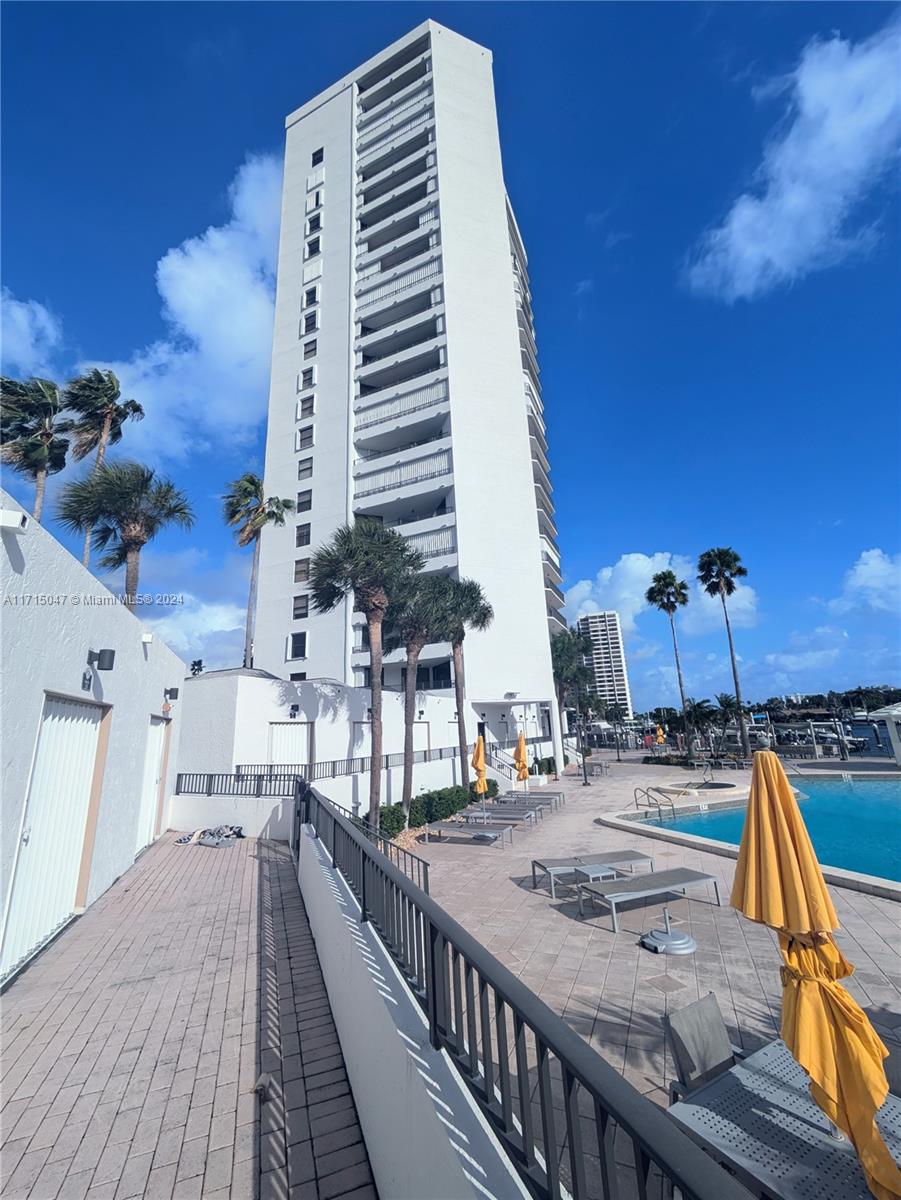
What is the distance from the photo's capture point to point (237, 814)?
1338cm

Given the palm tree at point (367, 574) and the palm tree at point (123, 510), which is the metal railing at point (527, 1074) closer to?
the palm tree at point (367, 574)

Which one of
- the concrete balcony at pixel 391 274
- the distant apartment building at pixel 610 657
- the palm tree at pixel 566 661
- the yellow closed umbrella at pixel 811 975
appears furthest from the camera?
the distant apartment building at pixel 610 657

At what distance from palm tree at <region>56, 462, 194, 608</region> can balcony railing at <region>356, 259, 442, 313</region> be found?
89.5 feet

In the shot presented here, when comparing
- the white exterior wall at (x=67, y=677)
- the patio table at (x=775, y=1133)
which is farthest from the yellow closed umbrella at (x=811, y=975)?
the white exterior wall at (x=67, y=677)

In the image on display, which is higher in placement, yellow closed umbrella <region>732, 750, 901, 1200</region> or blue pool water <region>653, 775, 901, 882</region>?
yellow closed umbrella <region>732, 750, 901, 1200</region>

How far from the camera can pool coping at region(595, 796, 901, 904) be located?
775 centimetres

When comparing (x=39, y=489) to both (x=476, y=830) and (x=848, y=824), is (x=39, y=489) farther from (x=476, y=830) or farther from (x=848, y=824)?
(x=848, y=824)

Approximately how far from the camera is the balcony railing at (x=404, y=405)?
33.2 metres

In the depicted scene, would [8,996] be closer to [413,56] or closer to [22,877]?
[22,877]

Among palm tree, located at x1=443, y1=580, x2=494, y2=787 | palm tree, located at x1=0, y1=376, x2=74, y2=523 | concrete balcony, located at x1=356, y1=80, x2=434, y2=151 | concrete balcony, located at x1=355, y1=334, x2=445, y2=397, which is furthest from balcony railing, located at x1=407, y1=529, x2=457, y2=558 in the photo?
concrete balcony, located at x1=356, y1=80, x2=434, y2=151

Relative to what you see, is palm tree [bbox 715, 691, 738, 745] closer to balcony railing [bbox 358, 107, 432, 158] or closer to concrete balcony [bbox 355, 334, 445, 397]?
concrete balcony [bbox 355, 334, 445, 397]

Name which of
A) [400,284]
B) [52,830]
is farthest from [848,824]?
[400,284]

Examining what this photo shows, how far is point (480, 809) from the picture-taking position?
16281mm

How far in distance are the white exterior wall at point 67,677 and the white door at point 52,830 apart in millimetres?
249
